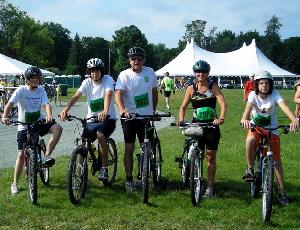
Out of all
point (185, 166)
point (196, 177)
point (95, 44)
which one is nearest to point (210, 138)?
point (196, 177)

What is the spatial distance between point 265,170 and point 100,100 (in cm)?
268

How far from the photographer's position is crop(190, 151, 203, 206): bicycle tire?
691cm

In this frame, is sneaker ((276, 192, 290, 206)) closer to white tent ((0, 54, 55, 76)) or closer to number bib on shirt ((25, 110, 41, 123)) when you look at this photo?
number bib on shirt ((25, 110, 41, 123))

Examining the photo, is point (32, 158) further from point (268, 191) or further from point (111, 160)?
point (268, 191)

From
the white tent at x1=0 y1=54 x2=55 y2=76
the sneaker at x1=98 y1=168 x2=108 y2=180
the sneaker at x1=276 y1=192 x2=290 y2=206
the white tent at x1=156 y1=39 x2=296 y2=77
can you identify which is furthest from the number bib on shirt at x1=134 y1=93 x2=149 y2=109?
the white tent at x1=156 y1=39 x2=296 y2=77

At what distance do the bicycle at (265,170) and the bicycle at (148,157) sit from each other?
1354 mm

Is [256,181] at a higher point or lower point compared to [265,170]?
lower

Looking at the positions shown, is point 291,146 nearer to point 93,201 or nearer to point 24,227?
point 93,201

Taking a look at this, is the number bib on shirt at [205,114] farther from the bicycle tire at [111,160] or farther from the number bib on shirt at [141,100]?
the bicycle tire at [111,160]

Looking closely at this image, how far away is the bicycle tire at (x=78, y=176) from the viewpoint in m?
6.88

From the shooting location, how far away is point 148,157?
7.15 metres

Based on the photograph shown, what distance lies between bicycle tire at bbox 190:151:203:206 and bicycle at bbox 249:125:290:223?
777 mm

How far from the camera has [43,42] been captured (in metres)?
94.8

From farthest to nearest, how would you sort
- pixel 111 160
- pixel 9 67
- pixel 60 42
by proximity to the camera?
pixel 60 42, pixel 9 67, pixel 111 160
